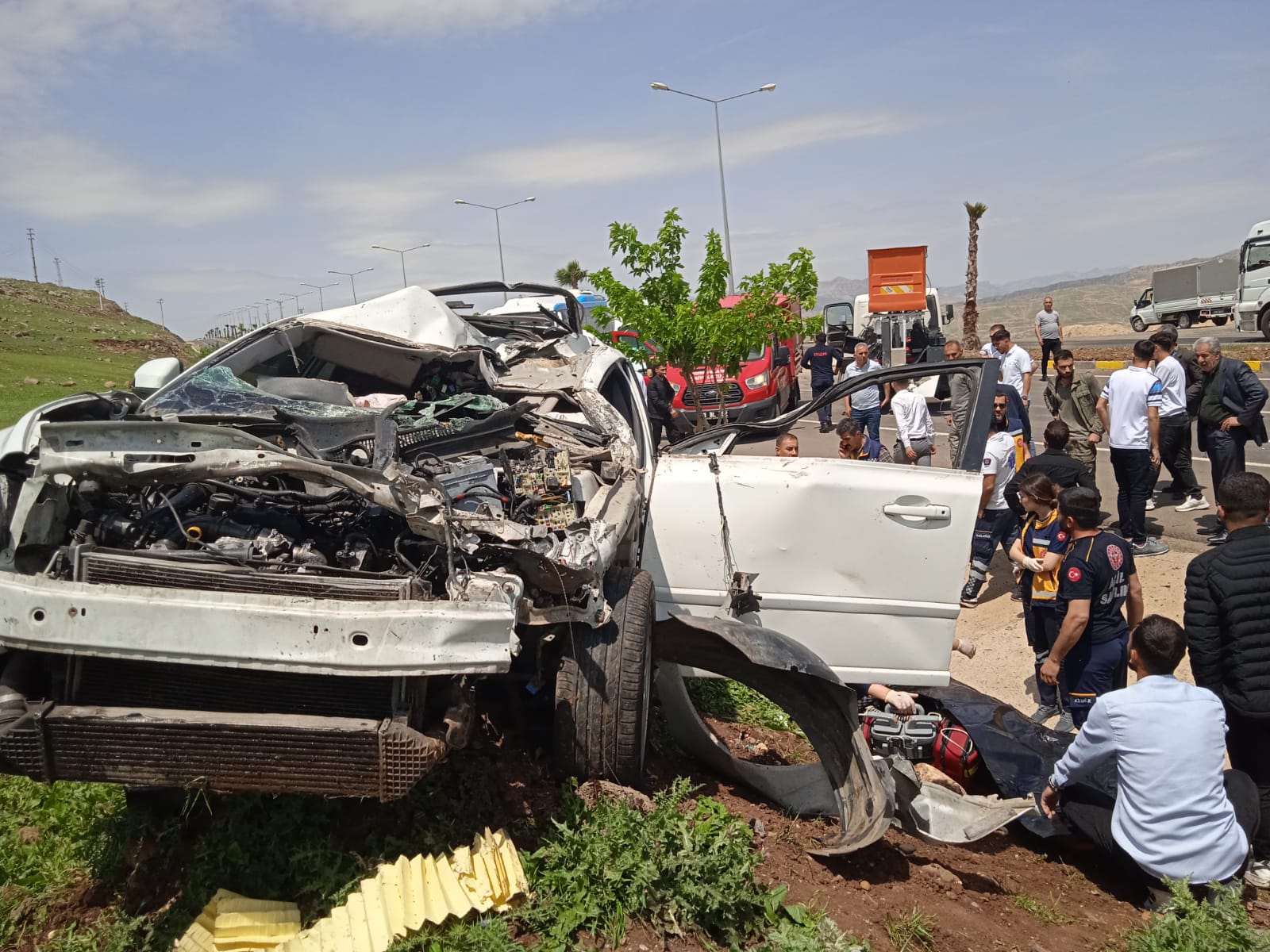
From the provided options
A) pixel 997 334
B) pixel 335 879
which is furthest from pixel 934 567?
pixel 997 334

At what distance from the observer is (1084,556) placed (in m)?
4.66

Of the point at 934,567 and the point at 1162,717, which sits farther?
the point at 934,567

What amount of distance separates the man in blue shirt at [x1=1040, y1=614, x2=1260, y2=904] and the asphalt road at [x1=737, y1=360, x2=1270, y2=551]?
248 centimetres

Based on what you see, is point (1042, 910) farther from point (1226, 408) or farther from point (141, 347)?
point (141, 347)

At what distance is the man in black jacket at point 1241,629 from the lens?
12.6 ft

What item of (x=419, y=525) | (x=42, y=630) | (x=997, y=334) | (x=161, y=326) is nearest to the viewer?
(x=42, y=630)

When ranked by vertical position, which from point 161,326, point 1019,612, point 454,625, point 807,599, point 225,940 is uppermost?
point 161,326

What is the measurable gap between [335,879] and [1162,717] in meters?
3.04

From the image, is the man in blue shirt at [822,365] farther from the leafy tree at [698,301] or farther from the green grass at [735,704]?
the green grass at [735,704]

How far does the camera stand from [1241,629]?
3857 millimetres

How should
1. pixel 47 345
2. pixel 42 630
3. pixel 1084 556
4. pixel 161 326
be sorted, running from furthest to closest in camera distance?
1. pixel 161 326
2. pixel 47 345
3. pixel 1084 556
4. pixel 42 630

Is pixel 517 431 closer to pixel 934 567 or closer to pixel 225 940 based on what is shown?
pixel 934 567

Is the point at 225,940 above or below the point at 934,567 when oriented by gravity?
below

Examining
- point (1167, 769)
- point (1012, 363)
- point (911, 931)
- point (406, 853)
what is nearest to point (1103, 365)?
point (1012, 363)
